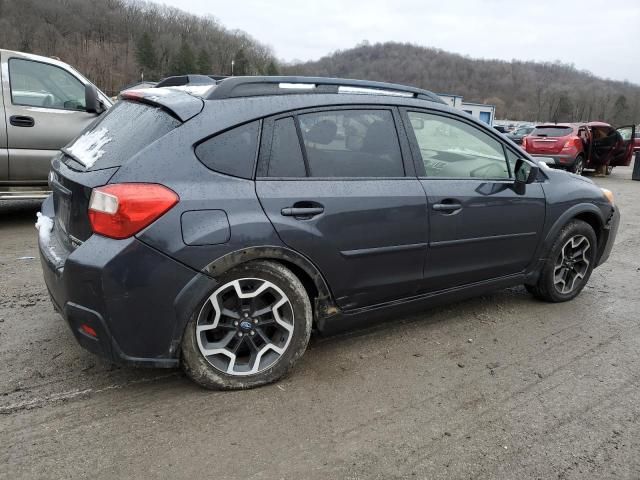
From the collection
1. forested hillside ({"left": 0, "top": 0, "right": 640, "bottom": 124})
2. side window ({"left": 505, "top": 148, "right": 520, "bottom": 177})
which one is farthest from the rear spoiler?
forested hillside ({"left": 0, "top": 0, "right": 640, "bottom": 124})

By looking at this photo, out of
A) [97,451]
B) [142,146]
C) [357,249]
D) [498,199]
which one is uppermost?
[142,146]

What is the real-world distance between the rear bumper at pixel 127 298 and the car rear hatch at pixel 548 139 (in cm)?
1473

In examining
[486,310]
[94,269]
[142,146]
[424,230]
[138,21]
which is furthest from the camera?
[138,21]

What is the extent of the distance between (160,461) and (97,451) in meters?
0.30

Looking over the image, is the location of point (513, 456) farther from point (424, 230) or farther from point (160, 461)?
point (160, 461)

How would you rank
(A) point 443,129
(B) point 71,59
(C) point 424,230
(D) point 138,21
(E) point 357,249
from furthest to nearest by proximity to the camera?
(D) point 138,21 → (B) point 71,59 → (A) point 443,129 → (C) point 424,230 → (E) point 357,249

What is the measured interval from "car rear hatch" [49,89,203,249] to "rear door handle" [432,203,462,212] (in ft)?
5.07

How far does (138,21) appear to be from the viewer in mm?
111875

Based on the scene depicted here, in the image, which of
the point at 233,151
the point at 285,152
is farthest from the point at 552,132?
the point at 233,151

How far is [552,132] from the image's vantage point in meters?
15.5

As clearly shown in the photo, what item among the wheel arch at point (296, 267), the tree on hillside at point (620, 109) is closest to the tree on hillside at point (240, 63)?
the tree on hillside at point (620, 109)

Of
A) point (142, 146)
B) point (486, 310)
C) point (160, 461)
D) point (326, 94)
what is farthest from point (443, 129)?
point (160, 461)

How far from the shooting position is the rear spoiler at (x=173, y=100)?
2684 millimetres

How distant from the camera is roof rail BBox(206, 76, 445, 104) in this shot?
283 centimetres
